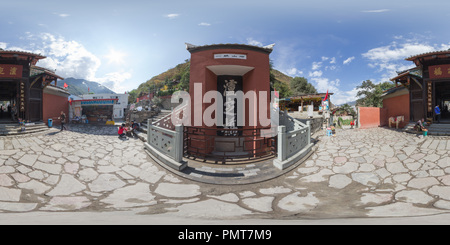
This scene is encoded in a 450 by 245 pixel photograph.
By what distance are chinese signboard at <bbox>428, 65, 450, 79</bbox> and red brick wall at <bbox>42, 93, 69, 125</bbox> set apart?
759 inches

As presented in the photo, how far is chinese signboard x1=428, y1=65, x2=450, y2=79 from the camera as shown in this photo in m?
8.08

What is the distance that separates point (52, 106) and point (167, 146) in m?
9.44

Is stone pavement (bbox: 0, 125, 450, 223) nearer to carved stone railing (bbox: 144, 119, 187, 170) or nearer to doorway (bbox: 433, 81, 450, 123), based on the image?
carved stone railing (bbox: 144, 119, 187, 170)

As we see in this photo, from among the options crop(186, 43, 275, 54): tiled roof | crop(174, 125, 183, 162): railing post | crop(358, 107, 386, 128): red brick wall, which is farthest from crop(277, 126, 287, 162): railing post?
crop(358, 107, 386, 128): red brick wall

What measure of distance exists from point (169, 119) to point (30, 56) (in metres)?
6.83

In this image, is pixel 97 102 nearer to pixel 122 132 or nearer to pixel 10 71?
pixel 10 71

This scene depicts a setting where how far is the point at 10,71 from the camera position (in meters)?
7.80

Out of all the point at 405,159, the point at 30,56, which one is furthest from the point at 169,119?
the point at 405,159

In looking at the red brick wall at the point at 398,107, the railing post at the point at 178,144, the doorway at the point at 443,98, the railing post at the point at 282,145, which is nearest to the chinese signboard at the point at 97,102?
the railing post at the point at 178,144

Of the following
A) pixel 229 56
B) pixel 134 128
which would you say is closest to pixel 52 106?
pixel 134 128

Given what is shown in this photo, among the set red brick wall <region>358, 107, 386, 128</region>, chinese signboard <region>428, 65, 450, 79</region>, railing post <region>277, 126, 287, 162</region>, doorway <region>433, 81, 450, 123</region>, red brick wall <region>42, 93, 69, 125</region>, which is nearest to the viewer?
railing post <region>277, 126, 287, 162</region>

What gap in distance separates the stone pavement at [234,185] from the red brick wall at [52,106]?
181 inches

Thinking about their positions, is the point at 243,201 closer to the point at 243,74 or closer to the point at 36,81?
the point at 243,74

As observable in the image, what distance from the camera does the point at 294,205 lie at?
329 cm
